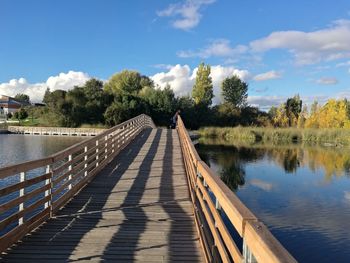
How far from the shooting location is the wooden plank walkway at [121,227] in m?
4.54

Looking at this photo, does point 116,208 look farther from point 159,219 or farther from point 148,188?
point 148,188

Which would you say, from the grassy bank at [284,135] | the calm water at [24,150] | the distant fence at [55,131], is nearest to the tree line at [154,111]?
the distant fence at [55,131]

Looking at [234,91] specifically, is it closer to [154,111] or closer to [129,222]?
[154,111]

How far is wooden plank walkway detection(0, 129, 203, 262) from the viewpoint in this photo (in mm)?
4539

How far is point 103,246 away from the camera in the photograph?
15.9ft

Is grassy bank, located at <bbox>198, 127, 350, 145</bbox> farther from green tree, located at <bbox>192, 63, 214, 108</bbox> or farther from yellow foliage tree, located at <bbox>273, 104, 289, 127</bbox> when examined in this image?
green tree, located at <bbox>192, 63, 214, 108</bbox>

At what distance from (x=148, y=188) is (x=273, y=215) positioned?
6.27 metres

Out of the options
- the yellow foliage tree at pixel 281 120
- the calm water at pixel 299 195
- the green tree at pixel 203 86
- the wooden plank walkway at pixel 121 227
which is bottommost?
the calm water at pixel 299 195

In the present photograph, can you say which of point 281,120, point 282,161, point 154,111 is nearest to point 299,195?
point 282,161

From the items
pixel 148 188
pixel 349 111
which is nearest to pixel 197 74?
pixel 349 111

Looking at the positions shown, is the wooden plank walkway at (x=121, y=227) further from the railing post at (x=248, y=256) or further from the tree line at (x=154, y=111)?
the tree line at (x=154, y=111)

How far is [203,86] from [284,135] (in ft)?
86.4

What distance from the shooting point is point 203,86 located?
7156 cm

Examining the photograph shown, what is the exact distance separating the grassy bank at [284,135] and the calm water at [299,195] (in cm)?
1432
